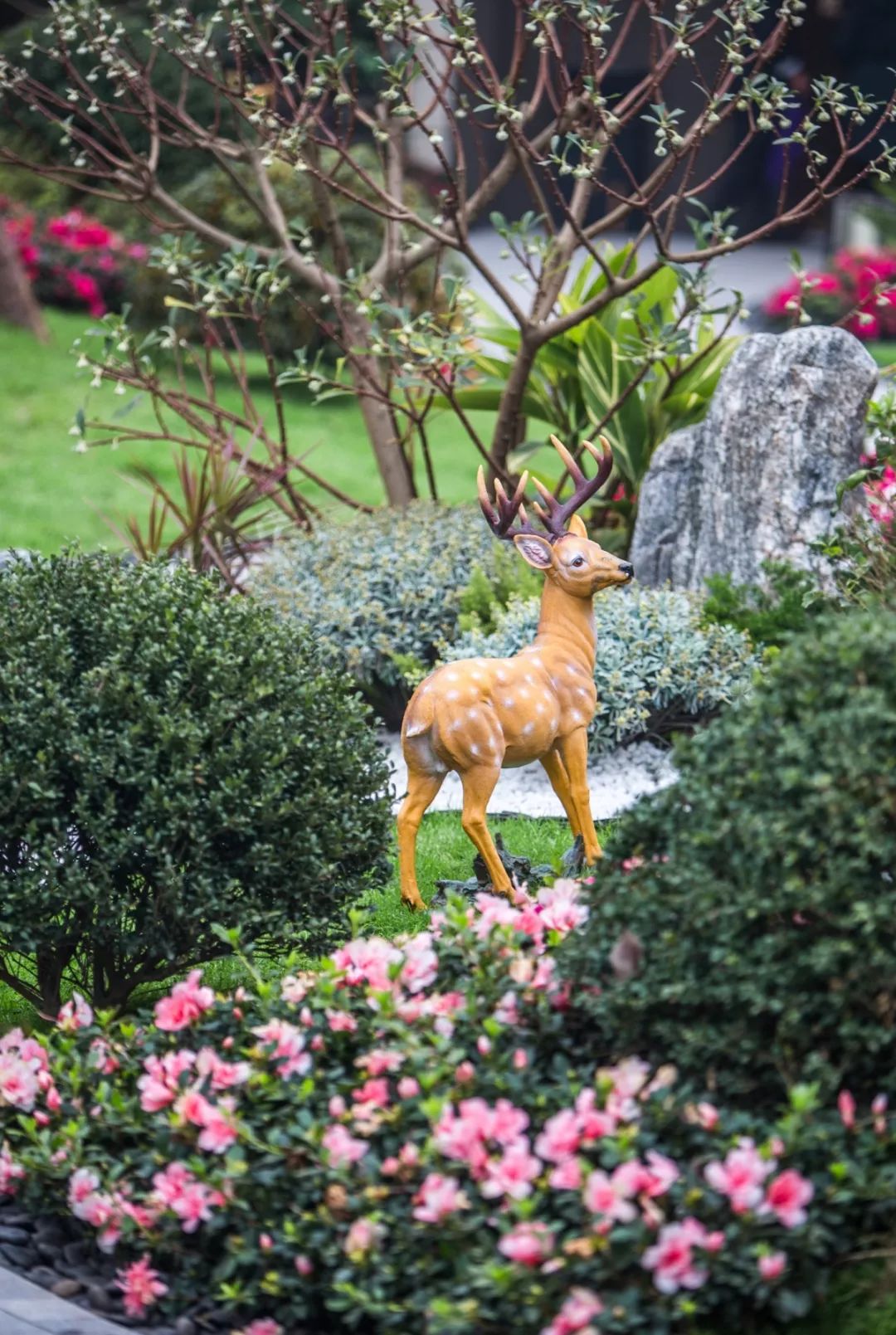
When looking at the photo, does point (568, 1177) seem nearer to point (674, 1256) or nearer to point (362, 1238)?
point (674, 1256)

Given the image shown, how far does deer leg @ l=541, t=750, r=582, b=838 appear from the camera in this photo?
511 cm

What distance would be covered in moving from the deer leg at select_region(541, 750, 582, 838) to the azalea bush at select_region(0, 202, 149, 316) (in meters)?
11.9

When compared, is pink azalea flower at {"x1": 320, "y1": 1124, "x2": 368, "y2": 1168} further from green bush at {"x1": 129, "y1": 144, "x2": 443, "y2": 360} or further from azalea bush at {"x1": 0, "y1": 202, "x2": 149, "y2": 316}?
azalea bush at {"x1": 0, "y1": 202, "x2": 149, "y2": 316}

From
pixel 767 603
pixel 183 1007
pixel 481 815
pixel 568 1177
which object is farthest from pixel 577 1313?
pixel 767 603

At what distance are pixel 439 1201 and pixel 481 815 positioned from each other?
6.48 ft

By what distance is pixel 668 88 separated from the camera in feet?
70.9

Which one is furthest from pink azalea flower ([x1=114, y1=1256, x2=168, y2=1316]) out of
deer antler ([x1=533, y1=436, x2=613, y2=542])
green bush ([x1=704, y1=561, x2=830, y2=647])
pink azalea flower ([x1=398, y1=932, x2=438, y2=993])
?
green bush ([x1=704, y1=561, x2=830, y2=647])

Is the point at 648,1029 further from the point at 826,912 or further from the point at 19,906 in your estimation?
the point at 19,906

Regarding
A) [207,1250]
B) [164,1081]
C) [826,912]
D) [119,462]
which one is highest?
[119,462]

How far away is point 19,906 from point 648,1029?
1.68 m

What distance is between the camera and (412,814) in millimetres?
4988

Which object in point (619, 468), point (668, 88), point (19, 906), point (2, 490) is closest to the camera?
point (19, 906)

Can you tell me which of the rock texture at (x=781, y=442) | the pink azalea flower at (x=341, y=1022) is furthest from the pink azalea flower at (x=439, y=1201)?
the rock texture at (x=781, y=442)

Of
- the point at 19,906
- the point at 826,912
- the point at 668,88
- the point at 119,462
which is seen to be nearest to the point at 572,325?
the point at 19,906
